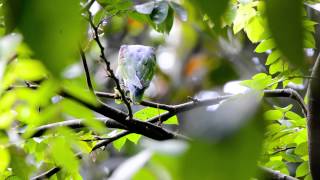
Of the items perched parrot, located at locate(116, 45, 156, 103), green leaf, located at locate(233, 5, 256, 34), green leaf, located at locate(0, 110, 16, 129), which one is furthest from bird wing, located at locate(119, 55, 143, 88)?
green leaf, located at locate(0, 110, 16, 129)

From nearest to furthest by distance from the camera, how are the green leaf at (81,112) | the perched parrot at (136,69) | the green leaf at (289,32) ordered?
the green leaf at (289,32)
the green leaf at (81,112)
the perched parrot at (136,69)

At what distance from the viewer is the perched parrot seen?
112 cm

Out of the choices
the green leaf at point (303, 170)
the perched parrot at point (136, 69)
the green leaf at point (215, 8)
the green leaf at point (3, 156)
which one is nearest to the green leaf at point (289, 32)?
the green leaf at point (215, 8)

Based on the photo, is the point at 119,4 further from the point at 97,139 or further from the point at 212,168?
the point at 212,168

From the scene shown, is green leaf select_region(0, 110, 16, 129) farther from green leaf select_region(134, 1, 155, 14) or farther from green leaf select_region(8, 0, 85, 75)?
green leaf select_region(8, 0, 85, 75)

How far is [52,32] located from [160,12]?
26.6 inches

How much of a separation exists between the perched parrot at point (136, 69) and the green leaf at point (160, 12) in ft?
0.91

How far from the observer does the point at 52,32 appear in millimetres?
192

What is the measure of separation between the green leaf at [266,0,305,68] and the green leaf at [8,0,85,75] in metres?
0.07

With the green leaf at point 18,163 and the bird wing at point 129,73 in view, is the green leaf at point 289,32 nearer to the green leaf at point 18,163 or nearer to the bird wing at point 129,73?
the green leaf at point 18,163

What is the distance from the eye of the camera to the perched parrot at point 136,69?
43.9 inches

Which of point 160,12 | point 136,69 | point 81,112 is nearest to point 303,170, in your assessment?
point 136,69

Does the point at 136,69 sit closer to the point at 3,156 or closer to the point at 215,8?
the point at 3,156

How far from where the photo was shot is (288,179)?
96 centimetres
